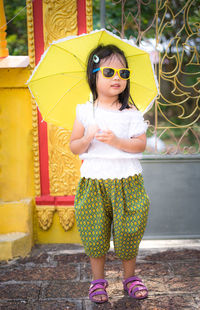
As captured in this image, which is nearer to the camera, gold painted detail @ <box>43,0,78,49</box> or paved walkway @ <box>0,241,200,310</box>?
paved walkway @ <box>0,241,200,310</box>

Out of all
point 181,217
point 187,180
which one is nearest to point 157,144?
point 187,180

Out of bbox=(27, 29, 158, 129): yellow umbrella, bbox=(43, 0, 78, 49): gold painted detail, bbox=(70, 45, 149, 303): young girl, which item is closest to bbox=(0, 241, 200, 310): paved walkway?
bbox=(70, 45, 149, 303): young girl

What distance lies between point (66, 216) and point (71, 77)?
4.68 ft

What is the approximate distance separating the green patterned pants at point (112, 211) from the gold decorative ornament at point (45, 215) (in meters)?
1.01

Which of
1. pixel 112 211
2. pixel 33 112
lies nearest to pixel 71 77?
pixel 112 211

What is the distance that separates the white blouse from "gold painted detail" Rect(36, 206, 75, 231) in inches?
42.6

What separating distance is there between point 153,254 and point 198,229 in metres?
0.56

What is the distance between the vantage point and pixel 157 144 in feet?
10.7

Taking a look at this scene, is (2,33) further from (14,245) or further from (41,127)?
(14,245)

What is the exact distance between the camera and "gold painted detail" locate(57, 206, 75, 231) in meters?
3.22

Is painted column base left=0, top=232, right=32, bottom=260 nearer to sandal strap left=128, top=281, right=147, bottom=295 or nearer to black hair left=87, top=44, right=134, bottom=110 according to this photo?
sandal strap left=128, top=281, right=147, bottom=295

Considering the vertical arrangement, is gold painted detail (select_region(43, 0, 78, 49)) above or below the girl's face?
above

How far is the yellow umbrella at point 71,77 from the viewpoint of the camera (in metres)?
2.14

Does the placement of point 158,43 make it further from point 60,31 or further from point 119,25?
point 60,31
